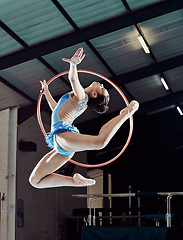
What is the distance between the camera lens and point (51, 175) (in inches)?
162

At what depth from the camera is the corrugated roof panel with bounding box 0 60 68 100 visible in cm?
899

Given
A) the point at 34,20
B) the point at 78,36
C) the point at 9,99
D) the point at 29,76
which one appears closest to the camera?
the point at 34,20

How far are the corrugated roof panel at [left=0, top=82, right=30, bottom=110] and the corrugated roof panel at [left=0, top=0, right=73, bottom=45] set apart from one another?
5.45 feet

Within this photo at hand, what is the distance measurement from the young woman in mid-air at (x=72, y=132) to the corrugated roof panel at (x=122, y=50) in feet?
16.6

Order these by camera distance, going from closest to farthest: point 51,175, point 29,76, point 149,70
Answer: point 51,175 → point 29,76 → point 149,70

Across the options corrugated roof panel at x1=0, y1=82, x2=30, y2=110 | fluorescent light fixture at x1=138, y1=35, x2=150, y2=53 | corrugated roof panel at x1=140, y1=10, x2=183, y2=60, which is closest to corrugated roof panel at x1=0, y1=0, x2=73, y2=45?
corrugated roof panel at x1=0, y1=82, x2=30, y2=110

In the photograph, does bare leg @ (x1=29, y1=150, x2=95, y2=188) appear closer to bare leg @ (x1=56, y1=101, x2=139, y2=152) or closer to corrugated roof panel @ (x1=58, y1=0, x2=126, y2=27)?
bare leg @ (x1=56, y1=101, x2=139, y2=152)

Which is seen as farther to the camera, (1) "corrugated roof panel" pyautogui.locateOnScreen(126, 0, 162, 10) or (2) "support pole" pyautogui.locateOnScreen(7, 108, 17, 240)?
(2) "support pole" pyautogui.locateOnScreen(7, 108, 17, 240)

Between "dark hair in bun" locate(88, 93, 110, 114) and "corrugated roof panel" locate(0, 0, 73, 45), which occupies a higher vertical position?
"corrugated roof panel" locate(0, 0, 73, 45)

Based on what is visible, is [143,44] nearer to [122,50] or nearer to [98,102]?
[122,50]

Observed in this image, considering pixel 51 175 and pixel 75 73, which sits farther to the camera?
pixel 51 175

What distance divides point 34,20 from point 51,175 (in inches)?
164

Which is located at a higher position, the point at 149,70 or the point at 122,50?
the point at 122,50

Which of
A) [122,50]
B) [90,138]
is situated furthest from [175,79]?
[90,138]
